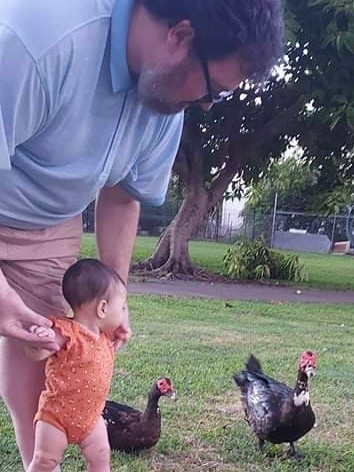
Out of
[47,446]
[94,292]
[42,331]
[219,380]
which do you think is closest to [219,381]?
[219,380]

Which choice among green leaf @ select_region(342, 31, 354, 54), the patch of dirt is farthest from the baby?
green leaf @ select_region(342, 31, 354, 54)

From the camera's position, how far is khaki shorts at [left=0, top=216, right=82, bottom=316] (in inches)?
84.2

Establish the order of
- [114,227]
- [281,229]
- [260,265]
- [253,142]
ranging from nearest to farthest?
[114,227] < [253,142] < [260,265] < [281,229]

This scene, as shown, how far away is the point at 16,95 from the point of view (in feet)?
5.40

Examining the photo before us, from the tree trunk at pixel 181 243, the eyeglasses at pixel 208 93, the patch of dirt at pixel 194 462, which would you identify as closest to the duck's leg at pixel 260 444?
the patch of dirt at pixel 194 462

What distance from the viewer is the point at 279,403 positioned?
137 inches

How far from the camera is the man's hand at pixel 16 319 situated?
1805 mm

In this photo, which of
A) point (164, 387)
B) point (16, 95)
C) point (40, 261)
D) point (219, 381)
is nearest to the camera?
point (16, 95)

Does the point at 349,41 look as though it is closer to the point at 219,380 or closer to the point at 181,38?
the point at 219,380

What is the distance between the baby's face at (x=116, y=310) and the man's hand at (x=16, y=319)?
0.25 metres

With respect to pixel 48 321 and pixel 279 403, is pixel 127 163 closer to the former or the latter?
pixel 48 321

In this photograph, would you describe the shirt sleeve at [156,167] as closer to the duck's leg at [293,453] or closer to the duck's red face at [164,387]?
the duck's red face at [164,387]

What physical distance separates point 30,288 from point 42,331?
30 cm

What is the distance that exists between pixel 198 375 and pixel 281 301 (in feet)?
18.2
